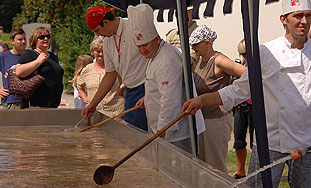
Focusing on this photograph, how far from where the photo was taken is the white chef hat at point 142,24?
4.02m

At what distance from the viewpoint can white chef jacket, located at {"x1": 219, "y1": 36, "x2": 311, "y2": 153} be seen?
127 inches

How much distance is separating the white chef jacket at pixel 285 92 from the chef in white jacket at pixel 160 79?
0.61 meters

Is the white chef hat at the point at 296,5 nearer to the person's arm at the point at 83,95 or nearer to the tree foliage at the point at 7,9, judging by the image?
the person's arm at the point at 83,95

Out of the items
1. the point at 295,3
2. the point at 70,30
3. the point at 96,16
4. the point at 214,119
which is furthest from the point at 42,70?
the point at 70,30

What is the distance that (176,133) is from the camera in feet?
13.5

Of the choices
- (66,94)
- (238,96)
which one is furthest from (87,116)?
(66,94)

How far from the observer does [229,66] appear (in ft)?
15.4

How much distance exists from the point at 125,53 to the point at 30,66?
1272 millimetres

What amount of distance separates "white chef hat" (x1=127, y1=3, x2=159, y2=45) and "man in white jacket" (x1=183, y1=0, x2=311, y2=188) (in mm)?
872

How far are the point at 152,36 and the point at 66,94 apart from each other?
1389 centimetres

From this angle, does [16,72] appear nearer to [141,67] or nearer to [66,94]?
[141,67]

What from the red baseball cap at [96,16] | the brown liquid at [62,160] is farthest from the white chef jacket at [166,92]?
the red baseball cap at [96,16]

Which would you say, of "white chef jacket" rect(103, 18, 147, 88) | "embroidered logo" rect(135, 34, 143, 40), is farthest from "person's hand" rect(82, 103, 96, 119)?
"embroidered logo" rect(135, 34, 143, 40)

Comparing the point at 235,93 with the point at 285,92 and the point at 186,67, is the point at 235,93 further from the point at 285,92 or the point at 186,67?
the point at 186,67
